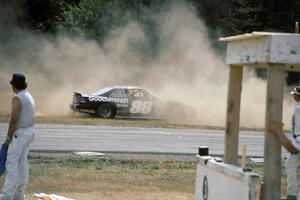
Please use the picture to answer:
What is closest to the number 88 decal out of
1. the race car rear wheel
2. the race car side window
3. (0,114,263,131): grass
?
(0,114,263,131): grass

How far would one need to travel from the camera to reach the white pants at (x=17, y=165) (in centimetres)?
1008

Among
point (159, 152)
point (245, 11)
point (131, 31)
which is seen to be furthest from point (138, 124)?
point (245, 11)

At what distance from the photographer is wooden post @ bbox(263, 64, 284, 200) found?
6609 millimetres

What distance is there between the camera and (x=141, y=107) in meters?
32.0

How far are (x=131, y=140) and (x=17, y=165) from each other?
12.0 m

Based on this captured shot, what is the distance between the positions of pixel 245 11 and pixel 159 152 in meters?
36.2

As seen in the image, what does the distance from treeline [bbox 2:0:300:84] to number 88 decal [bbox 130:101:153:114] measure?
14.7 meters

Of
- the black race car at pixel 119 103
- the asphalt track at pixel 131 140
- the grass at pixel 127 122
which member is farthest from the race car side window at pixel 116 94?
the asphalt track at pixel 131 140

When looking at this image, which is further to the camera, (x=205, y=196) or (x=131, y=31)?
(x=131, y=31)

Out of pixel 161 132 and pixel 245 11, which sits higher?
pixel 245 11

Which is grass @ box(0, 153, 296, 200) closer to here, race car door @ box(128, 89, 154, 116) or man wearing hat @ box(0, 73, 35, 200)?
man wearing hat @ box(0, 73, 35, 200)

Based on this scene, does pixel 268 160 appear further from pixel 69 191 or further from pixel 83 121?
pixel 83 121

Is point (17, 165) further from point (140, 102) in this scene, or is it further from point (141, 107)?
point (141, 107)

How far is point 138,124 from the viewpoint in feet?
95.8
